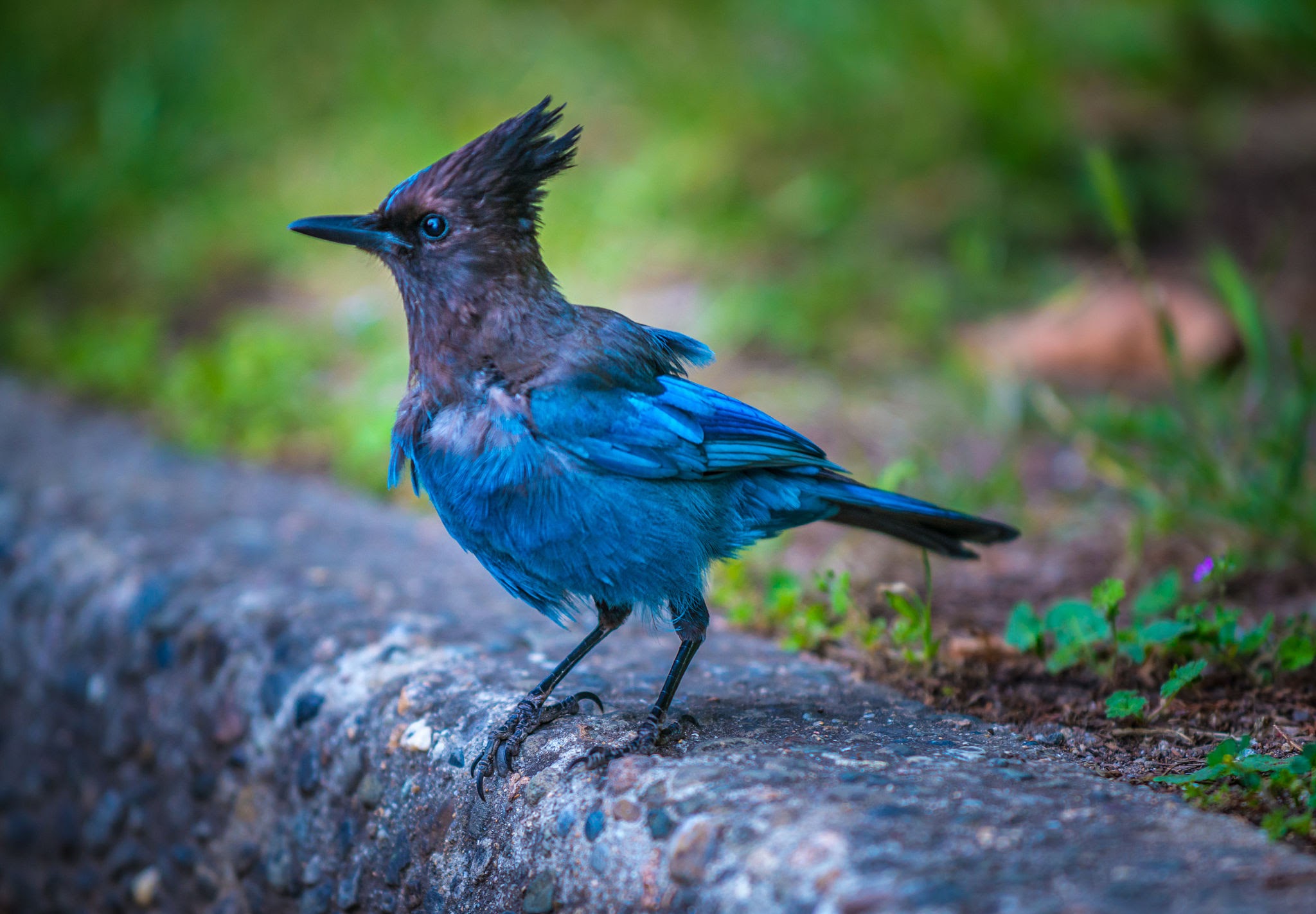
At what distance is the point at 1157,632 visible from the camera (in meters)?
2.60

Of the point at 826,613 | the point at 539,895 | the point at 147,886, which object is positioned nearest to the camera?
the point at 539,895

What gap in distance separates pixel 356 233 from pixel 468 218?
255 millimetres

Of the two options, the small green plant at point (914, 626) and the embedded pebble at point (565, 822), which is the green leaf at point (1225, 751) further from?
the embedded pebble at point (565, 822)

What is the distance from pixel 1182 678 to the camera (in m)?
2.39

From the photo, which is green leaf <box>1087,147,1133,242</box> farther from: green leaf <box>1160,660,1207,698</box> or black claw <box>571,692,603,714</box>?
black claw <box>571,692,603,714</box>

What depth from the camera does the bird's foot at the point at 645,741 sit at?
2238mm

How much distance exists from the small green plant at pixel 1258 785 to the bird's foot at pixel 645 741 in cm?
90

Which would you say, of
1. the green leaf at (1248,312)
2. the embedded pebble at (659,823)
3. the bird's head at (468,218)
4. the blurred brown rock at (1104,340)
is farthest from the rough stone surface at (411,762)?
the blurred brown rock at (1104,340)

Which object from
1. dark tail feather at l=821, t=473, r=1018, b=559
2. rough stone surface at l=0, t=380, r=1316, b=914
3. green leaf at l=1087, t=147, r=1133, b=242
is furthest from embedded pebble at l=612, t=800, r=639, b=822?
green leaf at l=1087, t=147, r=1133, b=242

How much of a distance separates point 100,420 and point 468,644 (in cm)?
351

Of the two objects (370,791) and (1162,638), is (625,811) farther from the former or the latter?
(1162,638)

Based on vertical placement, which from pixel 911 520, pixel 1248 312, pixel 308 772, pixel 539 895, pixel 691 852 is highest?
pixel 1248 312

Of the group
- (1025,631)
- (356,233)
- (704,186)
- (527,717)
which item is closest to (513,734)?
(527,717)

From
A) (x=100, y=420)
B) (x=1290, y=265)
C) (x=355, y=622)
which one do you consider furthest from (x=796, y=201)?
(x=355, y=622)
